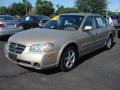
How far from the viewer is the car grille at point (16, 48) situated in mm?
5793

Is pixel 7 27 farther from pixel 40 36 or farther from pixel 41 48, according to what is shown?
pixel 41 48

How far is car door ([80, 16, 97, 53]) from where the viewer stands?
6.87 m

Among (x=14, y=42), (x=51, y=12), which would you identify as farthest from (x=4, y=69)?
(x=51, y=12)

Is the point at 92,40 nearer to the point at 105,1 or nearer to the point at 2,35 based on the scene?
the point at 2,35

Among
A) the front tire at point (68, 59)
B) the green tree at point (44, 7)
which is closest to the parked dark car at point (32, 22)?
the front tire at point (68, 59)

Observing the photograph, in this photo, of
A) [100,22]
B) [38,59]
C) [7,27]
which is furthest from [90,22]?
[7,27]

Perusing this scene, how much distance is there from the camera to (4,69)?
21.0 ft

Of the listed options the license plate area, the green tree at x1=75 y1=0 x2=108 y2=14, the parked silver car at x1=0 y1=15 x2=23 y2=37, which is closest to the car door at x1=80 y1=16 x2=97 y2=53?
the license plate area

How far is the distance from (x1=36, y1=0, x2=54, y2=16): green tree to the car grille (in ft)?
167

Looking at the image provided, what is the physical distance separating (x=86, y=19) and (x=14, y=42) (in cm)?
253

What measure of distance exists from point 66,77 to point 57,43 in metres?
0.88

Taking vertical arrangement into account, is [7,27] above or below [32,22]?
above

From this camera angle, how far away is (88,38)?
279 inches

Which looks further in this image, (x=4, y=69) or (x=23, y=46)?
(x=4, y=69)
